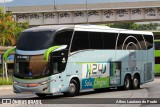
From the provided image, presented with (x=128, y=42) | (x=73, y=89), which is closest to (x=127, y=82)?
(x=128, y=42)

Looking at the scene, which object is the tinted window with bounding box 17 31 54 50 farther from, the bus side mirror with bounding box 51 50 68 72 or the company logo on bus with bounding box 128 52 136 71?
the company logo on bus with bounding box 128 52 136 71

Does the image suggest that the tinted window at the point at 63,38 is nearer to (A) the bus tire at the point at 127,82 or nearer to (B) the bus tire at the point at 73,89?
(B) the bus tire at the point at 73,89

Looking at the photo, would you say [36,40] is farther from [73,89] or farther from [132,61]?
[132,61]

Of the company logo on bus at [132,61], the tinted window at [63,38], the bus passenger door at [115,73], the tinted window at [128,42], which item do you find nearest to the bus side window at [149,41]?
the tinted window at [128,42]

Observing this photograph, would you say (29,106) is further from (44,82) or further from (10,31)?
(10,31)

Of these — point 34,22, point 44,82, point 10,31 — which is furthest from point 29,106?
point 34,22

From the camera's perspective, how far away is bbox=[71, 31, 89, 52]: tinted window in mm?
22347

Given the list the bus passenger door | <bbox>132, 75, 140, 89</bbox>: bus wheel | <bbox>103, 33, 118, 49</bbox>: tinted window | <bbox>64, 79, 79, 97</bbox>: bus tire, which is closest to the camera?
<bbox>64, 79, 79, 97</bbox>: bus tire

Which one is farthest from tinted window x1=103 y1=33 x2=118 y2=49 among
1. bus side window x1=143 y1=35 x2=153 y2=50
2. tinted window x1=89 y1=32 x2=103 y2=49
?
bus side window x1=143 y1=35 x2=153 y2=50

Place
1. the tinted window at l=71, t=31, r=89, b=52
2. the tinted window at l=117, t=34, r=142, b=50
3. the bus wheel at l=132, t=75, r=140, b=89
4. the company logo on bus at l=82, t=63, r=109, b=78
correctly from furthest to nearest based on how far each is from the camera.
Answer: the bus wheel at l=132, t=75, r=140, b=89 < the tinted window at l=117, t=34, r=142, b=50 < the company logo on bus at l=82, t=63, r=109, b=78 < the tinted window at l=71, t=31, r=89, b=52

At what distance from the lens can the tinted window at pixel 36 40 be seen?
21.0 m

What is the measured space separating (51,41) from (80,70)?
2.70 meters

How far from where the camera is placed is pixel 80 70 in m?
23.0

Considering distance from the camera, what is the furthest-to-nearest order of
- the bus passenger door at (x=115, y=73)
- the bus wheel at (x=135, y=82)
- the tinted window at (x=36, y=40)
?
the bus wheel at (x=135, y=82), the bus passenger door at (x=115, y=73), the tinted window at (x=36, y=40)
